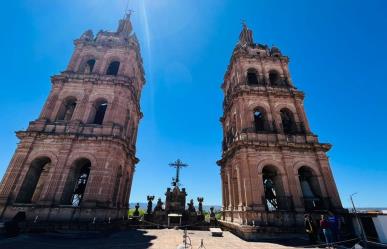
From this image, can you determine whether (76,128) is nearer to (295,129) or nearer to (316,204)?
(295,129)

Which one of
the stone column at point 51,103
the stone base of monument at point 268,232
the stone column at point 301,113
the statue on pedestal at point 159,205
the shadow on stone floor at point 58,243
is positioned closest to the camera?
the shadow on stone floor at point 58,243

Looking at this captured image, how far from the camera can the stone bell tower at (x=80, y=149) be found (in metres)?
14.1

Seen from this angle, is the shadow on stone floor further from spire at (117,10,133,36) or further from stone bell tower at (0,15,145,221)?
spire at (117,10,133,36)

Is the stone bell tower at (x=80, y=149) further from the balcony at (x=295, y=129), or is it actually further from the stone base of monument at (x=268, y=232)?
the balcony at (x=295, y=129)

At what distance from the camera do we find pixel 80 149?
1600 cm

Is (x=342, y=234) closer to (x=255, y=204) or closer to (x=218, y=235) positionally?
(x=255, y=204)

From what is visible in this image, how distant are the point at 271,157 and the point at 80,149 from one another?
1541 centimetres

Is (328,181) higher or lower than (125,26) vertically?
lower

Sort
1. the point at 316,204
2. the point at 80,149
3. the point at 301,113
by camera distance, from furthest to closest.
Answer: the point at 301,113
the point at 80,149
the point at 316,204

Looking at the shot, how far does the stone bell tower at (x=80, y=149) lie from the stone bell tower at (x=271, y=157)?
10097 mm

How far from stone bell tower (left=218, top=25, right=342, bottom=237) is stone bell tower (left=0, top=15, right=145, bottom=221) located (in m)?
10.1

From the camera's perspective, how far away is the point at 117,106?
18516 millimetres

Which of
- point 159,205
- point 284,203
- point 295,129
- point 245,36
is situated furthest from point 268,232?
point 245,36

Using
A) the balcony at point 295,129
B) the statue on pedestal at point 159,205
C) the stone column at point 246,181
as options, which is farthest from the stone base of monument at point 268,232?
the statue on pedestal at point 159,205
